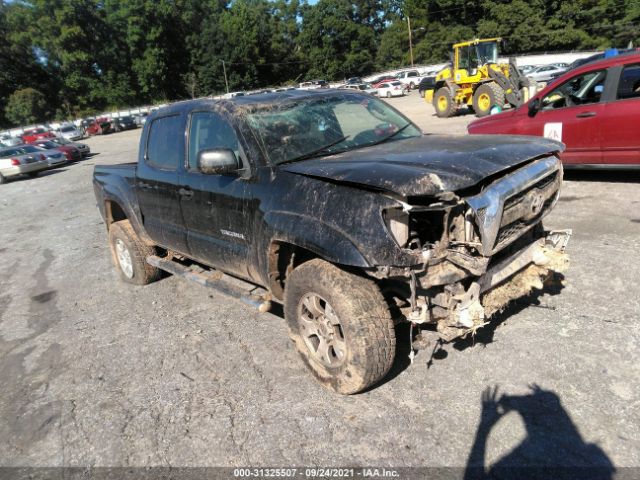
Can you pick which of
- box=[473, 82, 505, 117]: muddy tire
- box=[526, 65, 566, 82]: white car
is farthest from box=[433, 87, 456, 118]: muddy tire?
box=[526, 65, 566, 82]: white car

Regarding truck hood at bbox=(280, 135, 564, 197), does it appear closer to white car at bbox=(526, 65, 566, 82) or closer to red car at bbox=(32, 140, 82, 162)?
red car at bbox=(32, 140, 82, 162)

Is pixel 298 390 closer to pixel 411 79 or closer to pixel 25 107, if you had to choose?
pixel 411 79

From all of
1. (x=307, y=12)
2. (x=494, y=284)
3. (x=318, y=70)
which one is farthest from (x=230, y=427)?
(x=307, y=12)

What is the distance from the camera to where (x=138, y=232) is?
520 cm

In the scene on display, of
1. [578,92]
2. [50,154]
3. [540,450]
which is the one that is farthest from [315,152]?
[50,154]

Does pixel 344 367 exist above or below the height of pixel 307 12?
below

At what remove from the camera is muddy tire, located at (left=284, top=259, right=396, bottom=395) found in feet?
9.30

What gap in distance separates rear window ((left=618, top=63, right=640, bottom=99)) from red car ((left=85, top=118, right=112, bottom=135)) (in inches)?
1871

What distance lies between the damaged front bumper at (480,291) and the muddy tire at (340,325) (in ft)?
0.75

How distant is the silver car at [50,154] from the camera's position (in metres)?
20.8

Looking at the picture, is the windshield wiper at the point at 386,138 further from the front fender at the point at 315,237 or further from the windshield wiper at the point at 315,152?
the front fender at the point at 315,237

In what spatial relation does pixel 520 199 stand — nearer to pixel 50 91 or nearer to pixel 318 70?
pixel 50 91

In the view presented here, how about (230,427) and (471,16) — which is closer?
(230,427)

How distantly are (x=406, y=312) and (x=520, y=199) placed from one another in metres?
1.03
